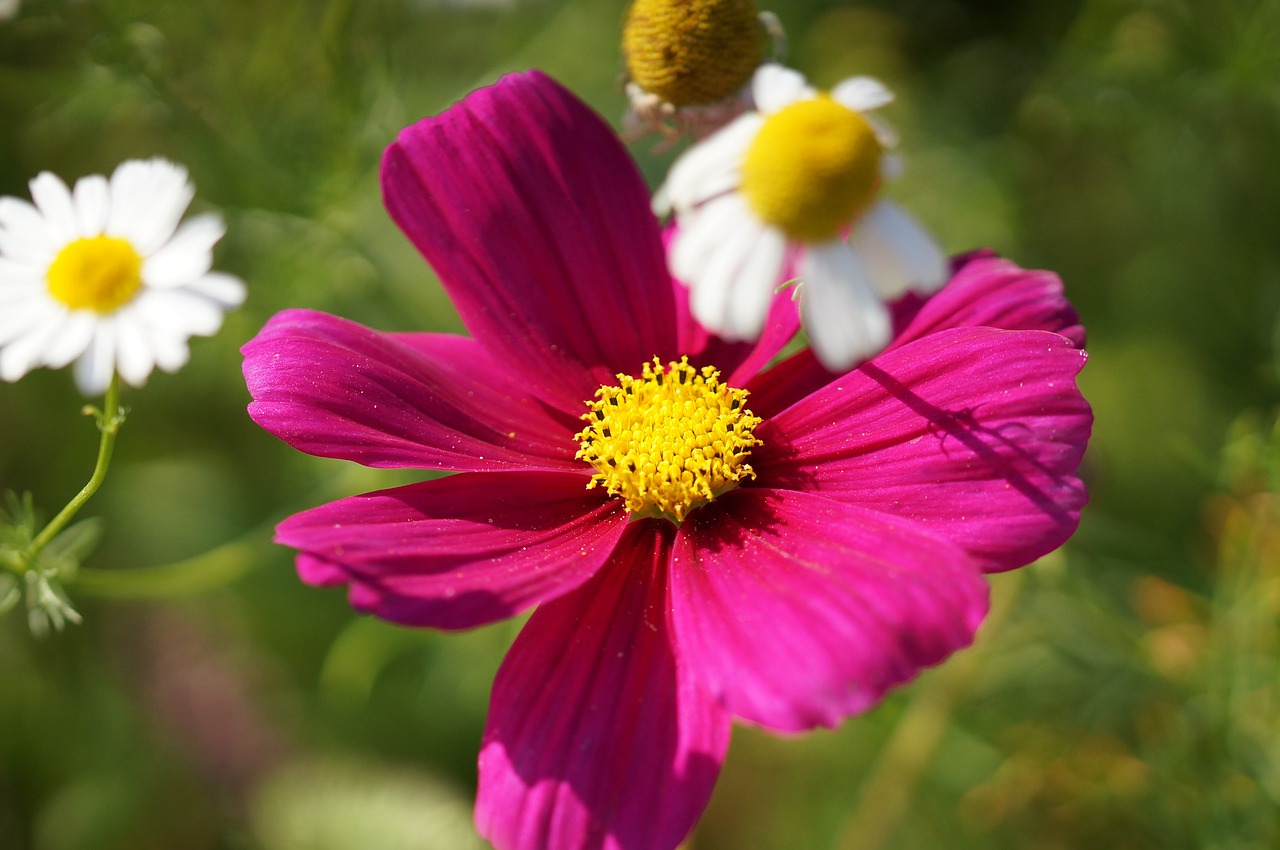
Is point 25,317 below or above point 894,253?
above

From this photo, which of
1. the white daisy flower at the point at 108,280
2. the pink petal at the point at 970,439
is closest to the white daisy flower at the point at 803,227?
the pink petal at the point at 970,439

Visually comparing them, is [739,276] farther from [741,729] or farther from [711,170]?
[741,729]

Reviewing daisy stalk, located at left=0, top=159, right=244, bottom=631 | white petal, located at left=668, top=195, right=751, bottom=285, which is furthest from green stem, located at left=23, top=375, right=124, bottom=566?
white petal, located at left=668, top=195, right=751, bottom=285

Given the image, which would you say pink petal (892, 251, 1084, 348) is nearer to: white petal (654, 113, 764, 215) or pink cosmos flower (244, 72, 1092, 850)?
pink cosmos flower (244, 72, 1092, 850)

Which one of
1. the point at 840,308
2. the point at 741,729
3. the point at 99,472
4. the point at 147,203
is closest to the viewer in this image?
the point at 840,308

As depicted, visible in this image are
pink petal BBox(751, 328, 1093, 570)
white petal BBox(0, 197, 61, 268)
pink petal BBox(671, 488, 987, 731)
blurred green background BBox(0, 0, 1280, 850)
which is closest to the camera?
pink petal BBox(671, 488, 987, 731)

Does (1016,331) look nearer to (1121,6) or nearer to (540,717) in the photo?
(540,717)

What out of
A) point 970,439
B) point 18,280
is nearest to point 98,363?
point 18,280
